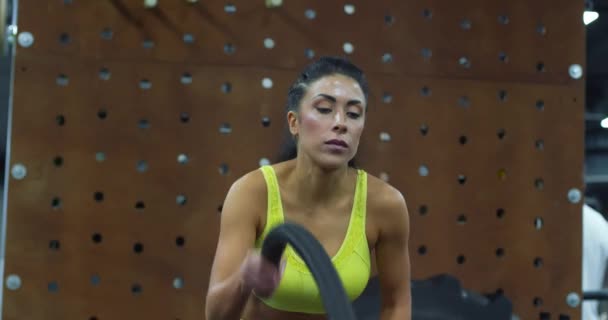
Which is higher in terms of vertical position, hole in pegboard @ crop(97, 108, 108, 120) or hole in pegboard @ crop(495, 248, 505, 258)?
hole in pegboard @ crop(97, 108, 108, 120)

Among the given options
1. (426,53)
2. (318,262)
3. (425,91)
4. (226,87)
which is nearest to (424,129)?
(425,91)

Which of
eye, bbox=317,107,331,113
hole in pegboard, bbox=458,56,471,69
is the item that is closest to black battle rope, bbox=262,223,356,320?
eye, bbox=317,107,331,113

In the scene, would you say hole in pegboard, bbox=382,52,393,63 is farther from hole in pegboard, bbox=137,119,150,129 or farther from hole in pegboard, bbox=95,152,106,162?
hole in pegboard, bbox=95,152,106,162

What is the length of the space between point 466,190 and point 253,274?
1.26m

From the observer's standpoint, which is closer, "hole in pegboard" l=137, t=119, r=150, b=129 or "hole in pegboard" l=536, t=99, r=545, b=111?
"hole in pegboard" l=137, t=119, r=150, b=129

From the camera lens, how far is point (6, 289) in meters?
1.80

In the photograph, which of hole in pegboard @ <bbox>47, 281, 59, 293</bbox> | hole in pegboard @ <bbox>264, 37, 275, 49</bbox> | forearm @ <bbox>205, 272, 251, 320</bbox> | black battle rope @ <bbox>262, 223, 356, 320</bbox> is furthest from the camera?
hole in pegboard @ <bbox>264, 37, 275, 49</bbox>

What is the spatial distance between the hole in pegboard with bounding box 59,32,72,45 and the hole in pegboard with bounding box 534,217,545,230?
1446mm

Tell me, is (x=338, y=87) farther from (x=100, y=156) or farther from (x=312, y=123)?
(x=100, y=156)

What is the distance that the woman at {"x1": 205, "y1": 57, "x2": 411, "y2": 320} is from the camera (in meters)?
1.31

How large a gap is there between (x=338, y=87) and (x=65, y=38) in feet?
2.95

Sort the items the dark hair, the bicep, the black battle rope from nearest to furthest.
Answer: the black battle rope, the bicep, the dark hair

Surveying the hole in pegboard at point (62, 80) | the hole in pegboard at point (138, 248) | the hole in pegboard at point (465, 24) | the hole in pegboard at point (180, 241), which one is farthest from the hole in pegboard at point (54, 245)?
the hole in pegboard at point (465, 24)

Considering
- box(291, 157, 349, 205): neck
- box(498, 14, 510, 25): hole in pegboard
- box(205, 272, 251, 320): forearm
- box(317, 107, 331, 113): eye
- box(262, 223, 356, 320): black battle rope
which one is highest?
box(498, 14, 510, 25): hole in pegboard
